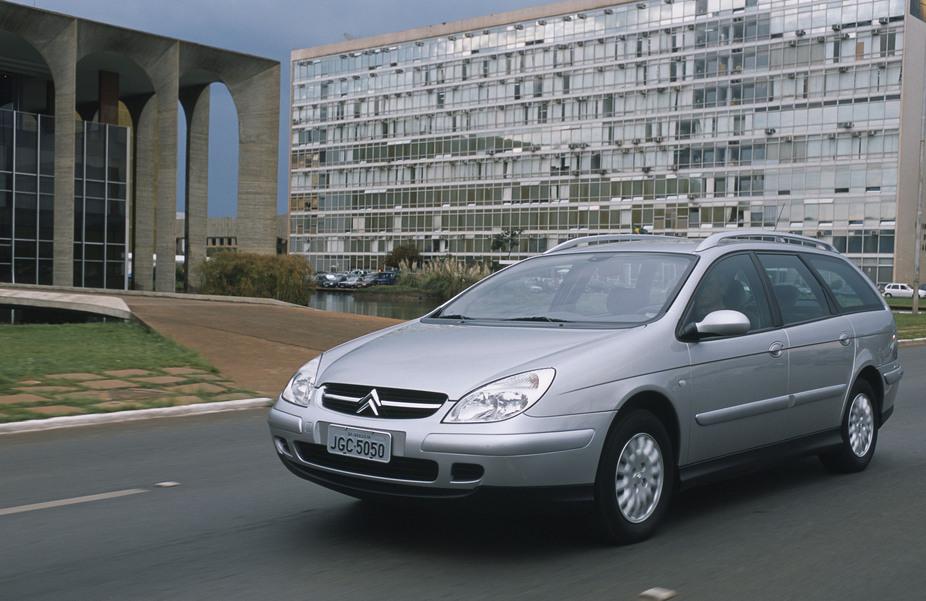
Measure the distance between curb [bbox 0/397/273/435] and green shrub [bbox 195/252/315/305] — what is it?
22.3m

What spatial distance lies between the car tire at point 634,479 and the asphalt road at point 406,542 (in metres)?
0.12

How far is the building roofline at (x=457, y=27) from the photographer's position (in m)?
90.9

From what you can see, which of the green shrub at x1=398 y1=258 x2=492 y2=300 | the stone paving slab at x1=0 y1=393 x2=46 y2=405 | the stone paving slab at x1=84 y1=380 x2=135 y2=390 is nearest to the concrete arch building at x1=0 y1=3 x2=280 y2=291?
the green shrub at x1=398 y1=258 x2=492 y2=300

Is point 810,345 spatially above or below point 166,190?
below

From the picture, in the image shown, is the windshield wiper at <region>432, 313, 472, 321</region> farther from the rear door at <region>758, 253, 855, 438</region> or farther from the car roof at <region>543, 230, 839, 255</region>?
the rear door at <region>758, 253, 855, 438</region>

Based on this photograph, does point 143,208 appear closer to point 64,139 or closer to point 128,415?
point 64,139

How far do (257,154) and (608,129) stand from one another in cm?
5147

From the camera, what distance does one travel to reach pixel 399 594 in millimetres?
3992

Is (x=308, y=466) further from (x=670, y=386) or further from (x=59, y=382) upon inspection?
(x=59, y=382)

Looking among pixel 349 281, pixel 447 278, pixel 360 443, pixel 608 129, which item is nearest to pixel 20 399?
pixel 360 443

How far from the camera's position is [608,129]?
89.8m

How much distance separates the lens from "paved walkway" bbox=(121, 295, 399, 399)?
12.5 m

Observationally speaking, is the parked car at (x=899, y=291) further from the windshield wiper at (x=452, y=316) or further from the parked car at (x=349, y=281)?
the windshield wiper at (x=452, y=316)

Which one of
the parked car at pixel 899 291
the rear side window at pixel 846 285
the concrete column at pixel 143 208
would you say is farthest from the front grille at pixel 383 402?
the parked car at pixel 899 291
